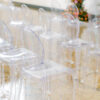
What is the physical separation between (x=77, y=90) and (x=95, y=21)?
4.98ft

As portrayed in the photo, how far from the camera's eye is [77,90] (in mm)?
2533

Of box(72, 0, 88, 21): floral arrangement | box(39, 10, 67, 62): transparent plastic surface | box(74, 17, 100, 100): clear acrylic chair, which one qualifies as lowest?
box(74, 17, 100, 100): clear acrylic chair

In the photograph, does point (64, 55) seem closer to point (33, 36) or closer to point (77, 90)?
point (77, 90)

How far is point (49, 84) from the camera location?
8.70ft

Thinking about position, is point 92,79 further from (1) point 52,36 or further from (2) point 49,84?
(1) point 52,36

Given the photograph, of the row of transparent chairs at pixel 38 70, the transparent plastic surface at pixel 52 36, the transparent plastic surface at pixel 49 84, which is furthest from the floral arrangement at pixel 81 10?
the transparent plastic surface at pixel 49 84

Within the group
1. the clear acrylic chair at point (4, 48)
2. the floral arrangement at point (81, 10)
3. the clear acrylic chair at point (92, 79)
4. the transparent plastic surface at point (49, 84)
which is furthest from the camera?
the floral arrangement at point (81, 10)

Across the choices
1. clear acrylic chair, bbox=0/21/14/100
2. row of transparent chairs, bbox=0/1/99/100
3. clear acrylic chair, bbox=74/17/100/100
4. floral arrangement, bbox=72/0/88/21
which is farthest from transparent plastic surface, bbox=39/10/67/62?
floral arrangement, bbox=72/0/88/21

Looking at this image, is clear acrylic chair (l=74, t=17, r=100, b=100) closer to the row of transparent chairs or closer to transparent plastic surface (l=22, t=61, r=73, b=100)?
the row of transparent chairs

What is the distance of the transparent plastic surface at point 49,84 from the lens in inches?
73.9

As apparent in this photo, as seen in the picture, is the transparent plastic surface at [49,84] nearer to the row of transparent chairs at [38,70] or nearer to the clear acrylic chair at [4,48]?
the row of transparent chairs at [38,70]

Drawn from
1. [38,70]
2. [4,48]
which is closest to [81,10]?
[4,48]

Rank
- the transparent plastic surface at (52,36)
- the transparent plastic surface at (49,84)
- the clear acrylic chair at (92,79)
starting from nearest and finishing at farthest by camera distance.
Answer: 1. the transparent plastic surface at (49,84)
2. the clear acrylic chair at (92,79)
3. the transparent plastic surface at (52,36)

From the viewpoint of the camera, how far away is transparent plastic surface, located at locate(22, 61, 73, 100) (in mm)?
1876
